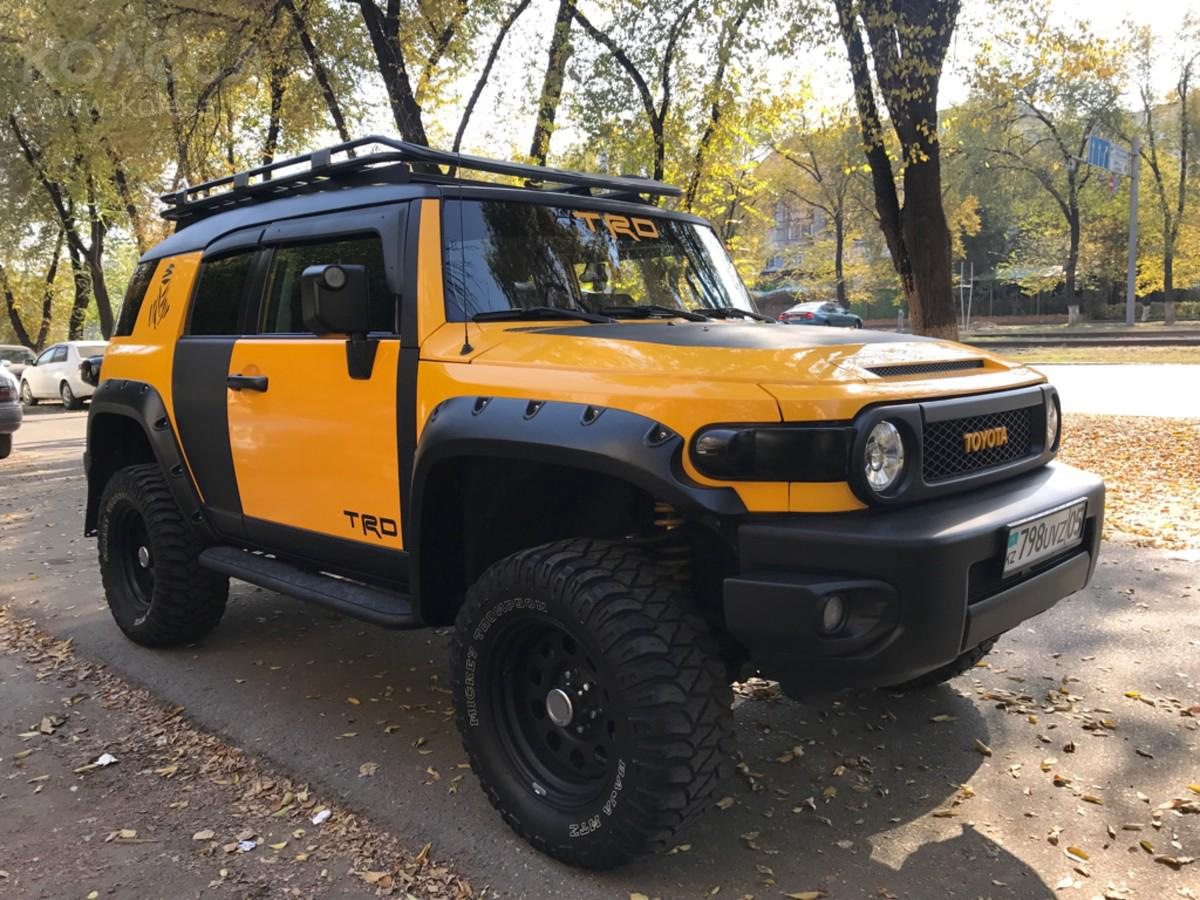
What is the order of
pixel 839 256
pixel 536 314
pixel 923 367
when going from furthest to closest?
pixel 839 256 < pixel 536 314 < pixel 923 367

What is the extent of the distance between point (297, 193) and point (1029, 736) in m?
3.88

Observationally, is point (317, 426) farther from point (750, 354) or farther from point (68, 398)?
point (68, 398)

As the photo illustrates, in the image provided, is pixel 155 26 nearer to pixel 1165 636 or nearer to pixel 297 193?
pixel 297 193

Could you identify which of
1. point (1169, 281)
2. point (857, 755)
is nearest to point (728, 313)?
point (857, 755)

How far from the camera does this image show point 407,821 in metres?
3.04

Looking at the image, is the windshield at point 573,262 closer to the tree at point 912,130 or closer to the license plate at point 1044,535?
the license plate at point 1044,535

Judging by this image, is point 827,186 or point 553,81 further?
point 827,186

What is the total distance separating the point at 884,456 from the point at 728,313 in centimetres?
168

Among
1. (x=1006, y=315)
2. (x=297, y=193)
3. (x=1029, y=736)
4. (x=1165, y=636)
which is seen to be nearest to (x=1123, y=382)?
(x=1165, y=636)

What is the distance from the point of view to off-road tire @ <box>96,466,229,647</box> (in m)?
4.43

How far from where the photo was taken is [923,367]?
2.90m

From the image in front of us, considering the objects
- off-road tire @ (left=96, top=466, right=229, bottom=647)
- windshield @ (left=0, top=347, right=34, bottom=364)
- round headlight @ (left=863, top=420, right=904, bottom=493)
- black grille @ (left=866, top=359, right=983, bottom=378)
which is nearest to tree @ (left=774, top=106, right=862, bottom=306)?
windshield @ (left=0, top=347, right=34, bottom=364)

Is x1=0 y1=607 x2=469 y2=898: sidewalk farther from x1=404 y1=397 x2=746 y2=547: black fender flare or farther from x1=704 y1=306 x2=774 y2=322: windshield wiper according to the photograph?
x1=704 y1=306 x2=774 y2=322: windshield wiper

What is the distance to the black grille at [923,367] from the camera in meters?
2.76
